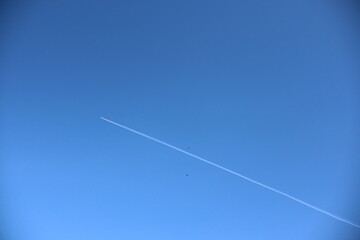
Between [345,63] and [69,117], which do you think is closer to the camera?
[345,63]

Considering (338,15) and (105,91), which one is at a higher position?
(338,15)

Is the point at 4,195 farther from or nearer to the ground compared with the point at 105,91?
nearer to the ground

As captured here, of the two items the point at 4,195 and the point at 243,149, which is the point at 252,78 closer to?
the point at 243,149

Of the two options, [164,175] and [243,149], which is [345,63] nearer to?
[243,149]

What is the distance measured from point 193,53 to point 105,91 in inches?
17.3

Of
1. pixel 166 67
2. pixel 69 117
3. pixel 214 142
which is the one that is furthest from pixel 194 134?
pixel 69 117

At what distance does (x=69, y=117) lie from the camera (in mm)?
1018

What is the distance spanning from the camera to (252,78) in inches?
37.8

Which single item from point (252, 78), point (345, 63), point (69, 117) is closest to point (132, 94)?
point (69, 117)

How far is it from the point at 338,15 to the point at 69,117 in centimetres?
126

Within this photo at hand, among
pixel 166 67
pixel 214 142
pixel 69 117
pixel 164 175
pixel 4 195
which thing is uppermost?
pixel 166 67

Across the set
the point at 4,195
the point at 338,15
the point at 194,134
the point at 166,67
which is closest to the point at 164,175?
the point at 194,134

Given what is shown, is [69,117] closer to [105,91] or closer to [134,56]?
[105,91]

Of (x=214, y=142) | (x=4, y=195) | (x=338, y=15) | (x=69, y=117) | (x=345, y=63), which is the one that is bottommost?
(x=4, y=195)
